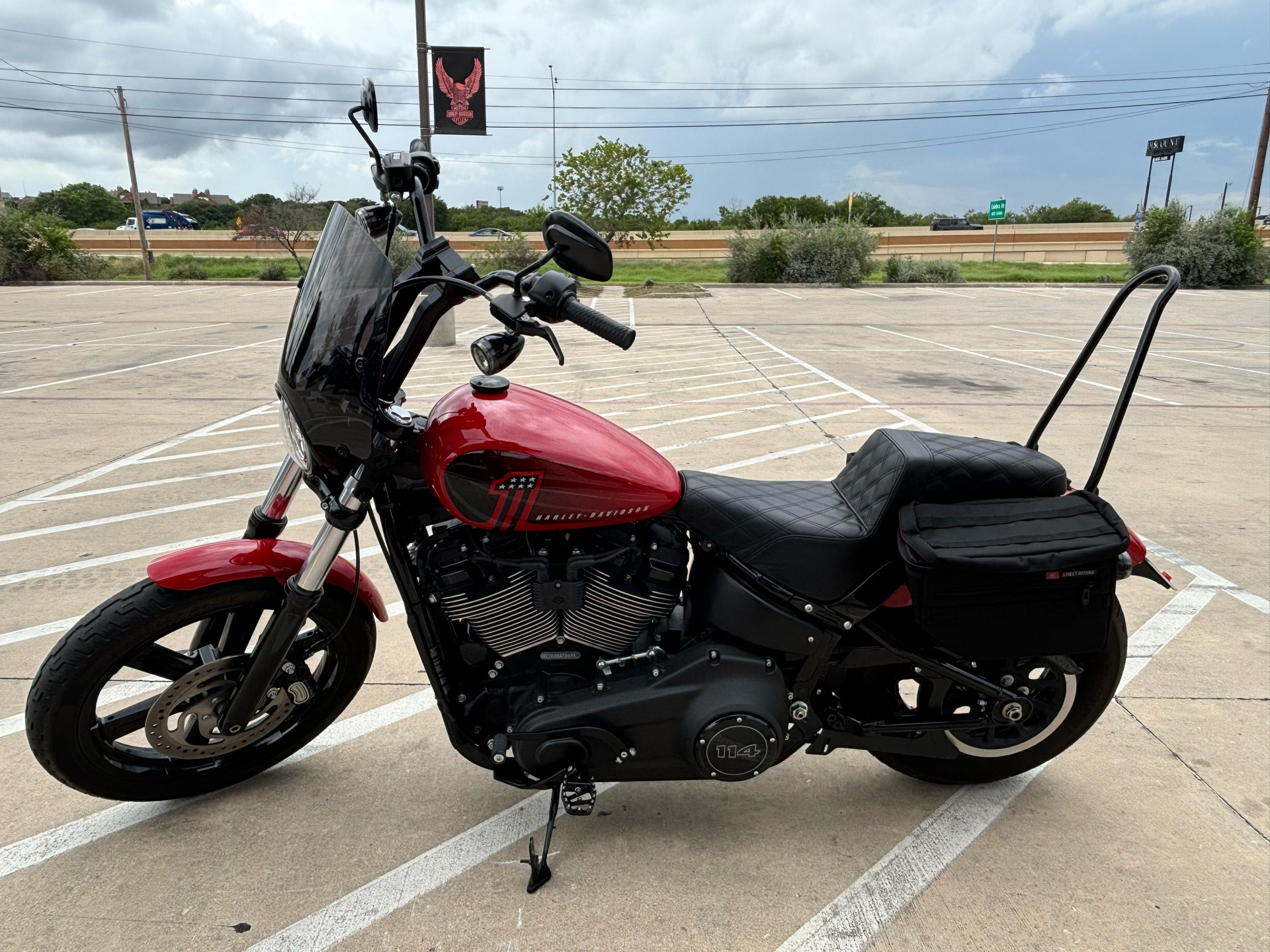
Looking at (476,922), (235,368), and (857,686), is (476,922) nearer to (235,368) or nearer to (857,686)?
(857,686)

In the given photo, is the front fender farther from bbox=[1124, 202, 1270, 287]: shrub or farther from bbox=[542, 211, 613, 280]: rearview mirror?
bbox=[1124, 202, 1270, 287]: shrub

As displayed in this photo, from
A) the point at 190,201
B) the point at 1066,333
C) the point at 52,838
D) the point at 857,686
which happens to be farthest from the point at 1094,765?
the point at 190,201

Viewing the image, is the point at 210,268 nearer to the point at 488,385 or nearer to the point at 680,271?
the point at 680,271

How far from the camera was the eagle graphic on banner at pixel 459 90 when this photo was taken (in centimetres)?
1299

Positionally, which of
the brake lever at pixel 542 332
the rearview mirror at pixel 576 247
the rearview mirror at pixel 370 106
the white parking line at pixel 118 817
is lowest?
the white parking line at pixel 118 817

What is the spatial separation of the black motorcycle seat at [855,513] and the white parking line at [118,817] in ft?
4.84

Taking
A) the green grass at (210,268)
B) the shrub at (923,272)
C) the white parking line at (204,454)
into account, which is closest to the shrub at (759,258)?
the shrub at (923,272)

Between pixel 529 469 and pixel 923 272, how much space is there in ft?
93.2

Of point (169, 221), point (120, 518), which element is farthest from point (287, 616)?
point (169, 221)

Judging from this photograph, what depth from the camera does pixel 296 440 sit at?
1948 mm

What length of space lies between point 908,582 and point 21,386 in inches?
386

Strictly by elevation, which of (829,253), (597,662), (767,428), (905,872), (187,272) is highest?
(829,253)

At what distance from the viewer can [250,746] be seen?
246cm

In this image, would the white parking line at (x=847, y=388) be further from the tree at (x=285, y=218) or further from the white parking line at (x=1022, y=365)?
the tree at (x=285, y=218)
